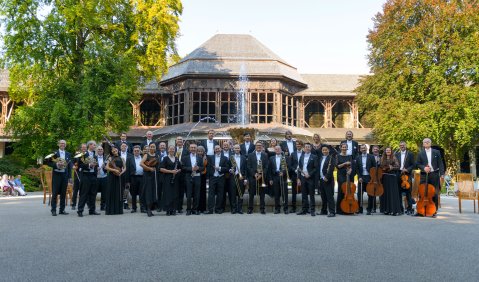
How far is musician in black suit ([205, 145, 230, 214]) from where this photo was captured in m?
11.3

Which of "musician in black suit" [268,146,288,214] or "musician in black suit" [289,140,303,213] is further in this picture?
"musician in black suit" [289,140,303,213]

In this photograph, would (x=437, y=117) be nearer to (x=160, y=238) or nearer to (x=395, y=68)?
(x=395, y=68)

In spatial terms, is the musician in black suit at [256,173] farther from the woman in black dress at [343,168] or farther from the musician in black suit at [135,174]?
the musician in black suit at [135,174]

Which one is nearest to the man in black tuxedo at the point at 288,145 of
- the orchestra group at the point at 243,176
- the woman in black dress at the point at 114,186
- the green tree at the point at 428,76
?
the orchestra group at the point at 243,176

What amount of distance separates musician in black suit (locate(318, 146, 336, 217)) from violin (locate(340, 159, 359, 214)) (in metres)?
0.34

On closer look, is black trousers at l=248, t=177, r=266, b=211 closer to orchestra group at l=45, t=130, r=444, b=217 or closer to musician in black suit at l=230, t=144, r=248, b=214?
orchestra group at l=45, t=130, r=444, b=217

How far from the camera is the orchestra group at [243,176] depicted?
429 inches

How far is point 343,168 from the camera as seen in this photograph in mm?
11023

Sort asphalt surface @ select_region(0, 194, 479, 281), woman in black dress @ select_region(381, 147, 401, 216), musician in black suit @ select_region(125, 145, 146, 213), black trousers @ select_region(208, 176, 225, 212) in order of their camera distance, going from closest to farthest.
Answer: asphalt surface @ select_region(0, 194, 479, 281) → woman in black dress @ select_region(381, 147, 401, 216) → black trousers @ select_region(208, 176, 225, 212) → musician in black suit @ select_region(125, 145, 146, 213)

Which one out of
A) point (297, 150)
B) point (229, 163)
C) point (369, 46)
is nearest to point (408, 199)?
point (297, 150)

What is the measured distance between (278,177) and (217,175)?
1.64m

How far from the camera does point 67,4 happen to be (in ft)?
72.4

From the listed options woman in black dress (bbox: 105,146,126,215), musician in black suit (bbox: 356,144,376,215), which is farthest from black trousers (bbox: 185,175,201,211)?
musician in black suit (bbox: 356,144,376,215)

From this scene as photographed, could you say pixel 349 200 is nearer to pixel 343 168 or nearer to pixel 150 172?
pixel 343 168
